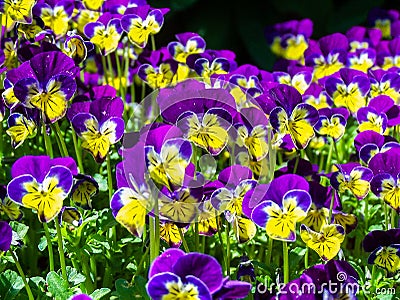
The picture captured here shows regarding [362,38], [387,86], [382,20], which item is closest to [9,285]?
[387,86]

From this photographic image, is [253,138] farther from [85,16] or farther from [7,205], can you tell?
[85,16]

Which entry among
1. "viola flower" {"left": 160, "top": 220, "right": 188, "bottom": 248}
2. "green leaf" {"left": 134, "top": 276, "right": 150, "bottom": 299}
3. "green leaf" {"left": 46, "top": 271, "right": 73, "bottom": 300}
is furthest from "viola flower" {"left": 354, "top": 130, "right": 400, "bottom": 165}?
"green leaf" {"left": 46, "top": 271, "right": 73, "bottom": 300}

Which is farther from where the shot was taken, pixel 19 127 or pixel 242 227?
pixel 19 127

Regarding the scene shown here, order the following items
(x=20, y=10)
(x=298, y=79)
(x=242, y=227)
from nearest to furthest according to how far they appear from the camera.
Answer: (x=242, y=227), (x=20, y=10), (x=298, y=79)

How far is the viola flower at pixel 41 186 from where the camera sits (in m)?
1.45

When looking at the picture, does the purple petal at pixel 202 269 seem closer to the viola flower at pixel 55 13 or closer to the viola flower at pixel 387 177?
the viola flower at pixel 387 177

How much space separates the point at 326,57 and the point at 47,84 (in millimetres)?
1163

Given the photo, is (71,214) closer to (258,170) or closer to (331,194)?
(258,170)

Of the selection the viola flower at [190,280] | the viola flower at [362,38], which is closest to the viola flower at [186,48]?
the viola flower at [362,38]

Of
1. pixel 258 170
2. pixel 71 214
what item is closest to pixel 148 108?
pixel 258 170

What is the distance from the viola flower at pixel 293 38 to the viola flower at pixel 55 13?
94 cm

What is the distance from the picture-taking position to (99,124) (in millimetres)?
1660

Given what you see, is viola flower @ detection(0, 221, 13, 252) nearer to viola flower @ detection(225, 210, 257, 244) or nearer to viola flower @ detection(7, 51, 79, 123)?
viola flower @ detection(7, 51, 79, 123)

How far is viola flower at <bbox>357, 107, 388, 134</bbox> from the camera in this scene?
75.4 inches
